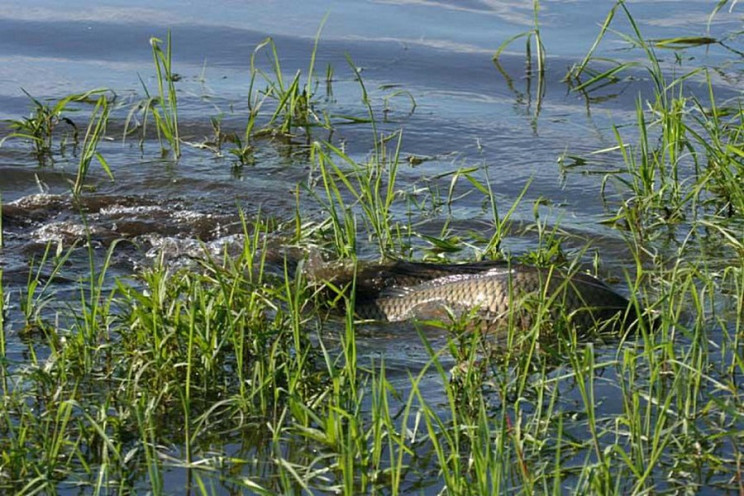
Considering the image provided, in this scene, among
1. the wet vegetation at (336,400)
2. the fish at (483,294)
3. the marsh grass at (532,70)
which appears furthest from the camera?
the marsh grass at (532,70)

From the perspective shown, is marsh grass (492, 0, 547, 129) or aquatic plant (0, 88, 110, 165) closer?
aquatic plant (0, 88, 110, 165)

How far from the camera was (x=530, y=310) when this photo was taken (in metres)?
4.77

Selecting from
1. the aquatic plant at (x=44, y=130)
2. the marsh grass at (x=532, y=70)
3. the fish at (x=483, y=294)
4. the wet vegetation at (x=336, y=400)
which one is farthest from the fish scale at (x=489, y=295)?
the marsh grass at (x=532, y=70)

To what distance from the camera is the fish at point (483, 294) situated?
497 cm

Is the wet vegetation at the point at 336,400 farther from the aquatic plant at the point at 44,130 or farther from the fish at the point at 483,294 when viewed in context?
the aquatic plant at the point at 44,130

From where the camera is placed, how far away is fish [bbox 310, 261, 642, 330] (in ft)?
16.3

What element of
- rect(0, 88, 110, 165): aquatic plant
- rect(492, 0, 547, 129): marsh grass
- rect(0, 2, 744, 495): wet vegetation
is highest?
rect(492, 0, 547, 129): marsh grass

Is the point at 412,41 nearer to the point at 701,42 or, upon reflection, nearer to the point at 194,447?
the point at 701,42

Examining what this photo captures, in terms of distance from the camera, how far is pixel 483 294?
516 centimetres

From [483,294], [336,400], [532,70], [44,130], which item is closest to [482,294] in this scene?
[483,294]

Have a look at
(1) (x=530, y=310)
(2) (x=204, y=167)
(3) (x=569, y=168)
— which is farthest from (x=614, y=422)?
(2) (x=204, y=167)

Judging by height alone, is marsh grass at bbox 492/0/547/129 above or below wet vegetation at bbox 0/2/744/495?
above

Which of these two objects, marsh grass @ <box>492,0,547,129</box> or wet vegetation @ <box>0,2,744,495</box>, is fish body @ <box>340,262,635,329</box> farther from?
marsh grass @ <box>492,0,547,129</box>

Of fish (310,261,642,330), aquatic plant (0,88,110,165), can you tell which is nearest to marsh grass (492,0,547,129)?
aquatic plant (0,88,110,165)
